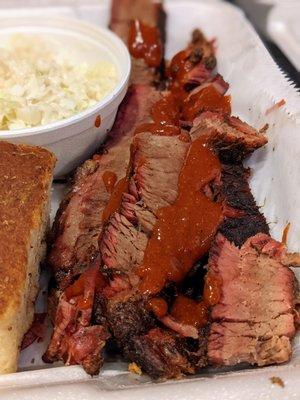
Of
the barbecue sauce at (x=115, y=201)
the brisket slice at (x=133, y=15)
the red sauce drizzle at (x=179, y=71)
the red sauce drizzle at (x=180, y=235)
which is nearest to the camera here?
the red sauce drizzle at (x=180, y=235)

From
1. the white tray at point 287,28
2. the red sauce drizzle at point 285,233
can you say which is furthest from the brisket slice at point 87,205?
the white tray at point 287,28

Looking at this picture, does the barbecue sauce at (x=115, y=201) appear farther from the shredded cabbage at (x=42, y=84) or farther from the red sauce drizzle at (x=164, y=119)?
the shredded cabbage at (x=42, y=84)

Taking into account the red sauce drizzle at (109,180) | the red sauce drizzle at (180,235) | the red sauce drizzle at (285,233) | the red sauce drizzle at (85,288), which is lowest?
the red sauce drizzle at (85,288)

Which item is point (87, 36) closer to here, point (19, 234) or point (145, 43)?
point (145, 43)

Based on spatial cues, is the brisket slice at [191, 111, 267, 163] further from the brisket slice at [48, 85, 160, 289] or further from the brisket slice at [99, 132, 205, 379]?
the brisket slice at [48, 85, 160, 289]

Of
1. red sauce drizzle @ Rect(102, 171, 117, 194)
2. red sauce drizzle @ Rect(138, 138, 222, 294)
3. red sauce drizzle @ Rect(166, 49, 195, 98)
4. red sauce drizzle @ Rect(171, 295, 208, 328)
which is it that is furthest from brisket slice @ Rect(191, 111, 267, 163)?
red sauce drizzle @ Rect(171, 295, 208, 328)

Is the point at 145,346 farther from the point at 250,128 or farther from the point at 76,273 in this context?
the point at 250,128

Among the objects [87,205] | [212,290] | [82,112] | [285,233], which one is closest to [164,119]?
[82,112]
